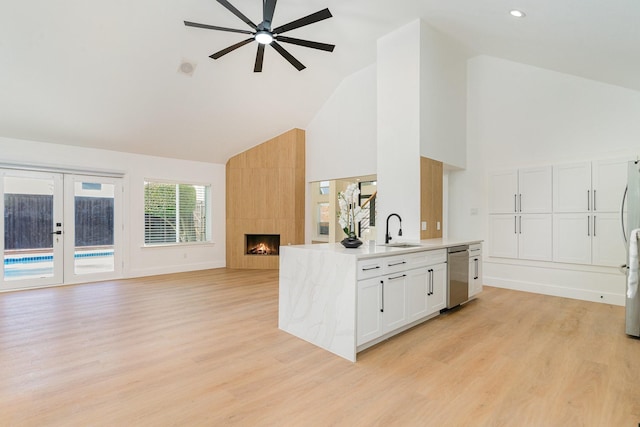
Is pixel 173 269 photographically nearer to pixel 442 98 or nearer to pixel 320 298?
pixel 320 298

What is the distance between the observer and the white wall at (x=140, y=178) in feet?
18.3

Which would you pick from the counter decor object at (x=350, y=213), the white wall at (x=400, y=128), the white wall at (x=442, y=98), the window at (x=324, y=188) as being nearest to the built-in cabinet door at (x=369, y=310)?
the counter decor object at (x=350, y=213)

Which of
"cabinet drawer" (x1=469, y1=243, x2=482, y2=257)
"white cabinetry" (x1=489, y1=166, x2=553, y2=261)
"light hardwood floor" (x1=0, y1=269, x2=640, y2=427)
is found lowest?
"light hardwood floor" (x1=0, y1=269, x2=640, y2=427)

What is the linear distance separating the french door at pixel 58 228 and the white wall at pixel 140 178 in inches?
8.5

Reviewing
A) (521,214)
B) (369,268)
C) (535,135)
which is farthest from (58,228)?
(535,135)

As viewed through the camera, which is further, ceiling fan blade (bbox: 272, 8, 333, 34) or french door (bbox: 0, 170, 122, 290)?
french door (bbox: 0, 170, 122, 290)

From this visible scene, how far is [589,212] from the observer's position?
4703mm

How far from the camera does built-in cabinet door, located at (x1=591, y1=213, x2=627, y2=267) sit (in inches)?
176

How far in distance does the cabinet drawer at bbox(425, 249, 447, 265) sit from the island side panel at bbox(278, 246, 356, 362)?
132 centimetres

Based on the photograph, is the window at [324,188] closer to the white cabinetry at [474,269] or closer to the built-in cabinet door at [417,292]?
the white cabinetry at [474,269]

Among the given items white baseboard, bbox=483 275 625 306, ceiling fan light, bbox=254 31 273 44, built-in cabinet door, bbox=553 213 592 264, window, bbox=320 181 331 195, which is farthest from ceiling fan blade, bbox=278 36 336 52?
window, bbox=320 181 331 195

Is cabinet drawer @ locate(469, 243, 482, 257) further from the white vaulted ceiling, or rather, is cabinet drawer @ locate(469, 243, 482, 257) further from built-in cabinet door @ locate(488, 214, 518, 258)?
the white vaulted ceiling

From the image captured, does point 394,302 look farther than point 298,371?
Yes

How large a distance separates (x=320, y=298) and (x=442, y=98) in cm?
384
